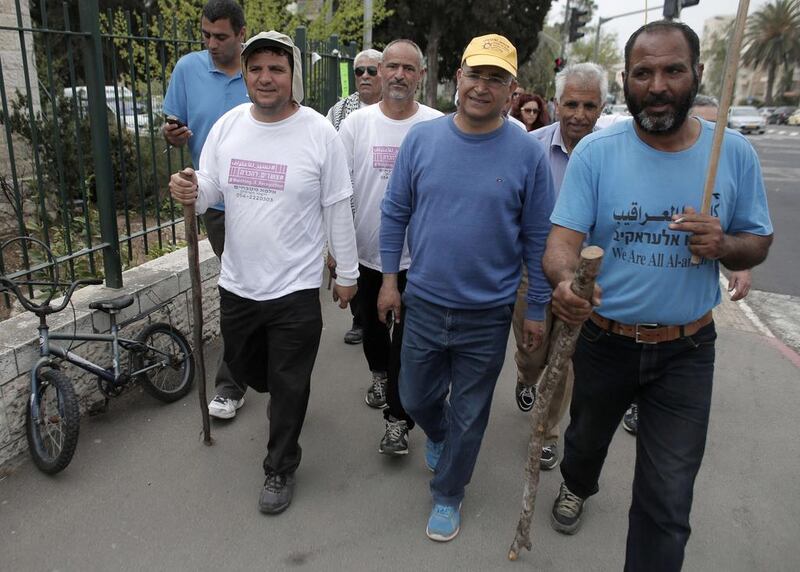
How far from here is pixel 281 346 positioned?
118 inches

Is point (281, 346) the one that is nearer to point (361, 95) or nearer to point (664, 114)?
point (664, 114)

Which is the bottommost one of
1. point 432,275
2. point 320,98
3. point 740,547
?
point 740,547

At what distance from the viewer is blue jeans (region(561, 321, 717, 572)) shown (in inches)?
90.0

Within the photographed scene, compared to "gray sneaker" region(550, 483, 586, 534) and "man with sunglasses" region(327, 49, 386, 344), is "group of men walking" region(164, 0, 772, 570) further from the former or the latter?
"man with sunglasses" region(327, 49, 386, 344)

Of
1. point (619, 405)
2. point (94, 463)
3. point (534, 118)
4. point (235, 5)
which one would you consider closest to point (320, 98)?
point (534, 118)

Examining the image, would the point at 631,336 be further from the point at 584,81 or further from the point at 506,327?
the point at 584,81

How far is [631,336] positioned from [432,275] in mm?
815

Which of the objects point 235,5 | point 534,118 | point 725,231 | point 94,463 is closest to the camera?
point 725,231

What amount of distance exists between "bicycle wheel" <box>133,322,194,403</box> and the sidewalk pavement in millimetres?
103

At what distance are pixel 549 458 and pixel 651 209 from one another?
1.69 meters

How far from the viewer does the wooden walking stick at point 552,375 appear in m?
1.96

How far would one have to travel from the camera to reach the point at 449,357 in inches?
116

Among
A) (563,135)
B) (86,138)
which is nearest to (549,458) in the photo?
(563,135)

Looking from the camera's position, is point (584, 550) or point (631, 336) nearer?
point (631, 336)
